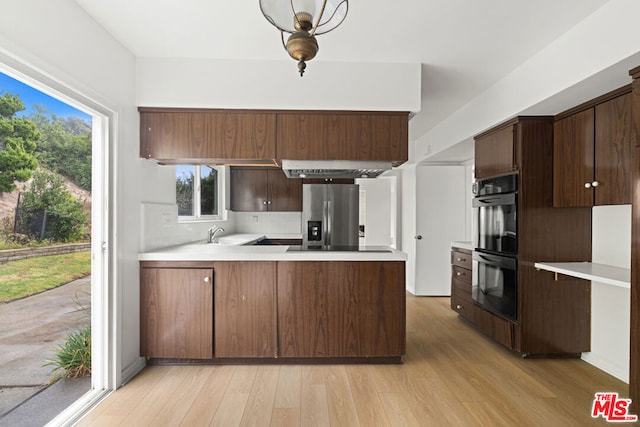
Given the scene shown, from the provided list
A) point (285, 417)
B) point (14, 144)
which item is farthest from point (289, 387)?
point (14, 144)

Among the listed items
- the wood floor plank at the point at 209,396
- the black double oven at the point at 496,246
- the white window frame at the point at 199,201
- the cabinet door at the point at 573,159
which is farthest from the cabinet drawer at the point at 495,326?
the white window frame at the point at 199,201

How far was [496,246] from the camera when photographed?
3137 millimetres

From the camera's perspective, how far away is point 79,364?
226 cm

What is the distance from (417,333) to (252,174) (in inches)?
130

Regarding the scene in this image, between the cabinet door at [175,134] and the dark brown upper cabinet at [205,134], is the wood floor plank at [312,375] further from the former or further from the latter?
the cabinet door at [175,134]

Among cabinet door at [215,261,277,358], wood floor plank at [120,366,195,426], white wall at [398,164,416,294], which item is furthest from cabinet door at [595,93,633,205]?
wood floor plank at [120,366,195,426]

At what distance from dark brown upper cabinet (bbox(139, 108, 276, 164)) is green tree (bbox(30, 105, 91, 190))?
52 centimetres

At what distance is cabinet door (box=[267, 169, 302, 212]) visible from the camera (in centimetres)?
524

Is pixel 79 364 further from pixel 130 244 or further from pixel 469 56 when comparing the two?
pixel 469 56

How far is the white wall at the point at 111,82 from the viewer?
64.0 inches

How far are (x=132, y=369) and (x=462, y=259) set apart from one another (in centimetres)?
337

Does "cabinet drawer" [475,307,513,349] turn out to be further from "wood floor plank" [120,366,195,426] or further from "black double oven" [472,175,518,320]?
"wood floor plank" [120,366,195,426]

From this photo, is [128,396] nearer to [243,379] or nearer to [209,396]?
[209,396]

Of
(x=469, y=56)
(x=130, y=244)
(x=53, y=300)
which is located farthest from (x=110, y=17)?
(x=469, y=56)
